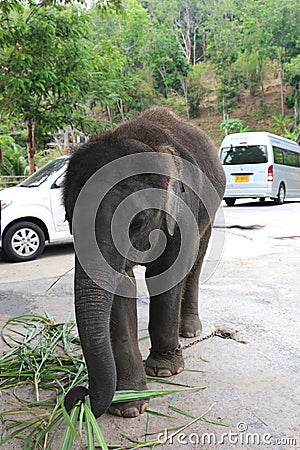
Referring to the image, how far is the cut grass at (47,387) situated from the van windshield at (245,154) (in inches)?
559

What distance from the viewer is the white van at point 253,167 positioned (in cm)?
1734

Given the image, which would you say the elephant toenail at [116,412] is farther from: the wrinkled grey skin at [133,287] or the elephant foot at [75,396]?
the elephant foot at [75,396]

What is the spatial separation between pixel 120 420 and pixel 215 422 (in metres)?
0.55

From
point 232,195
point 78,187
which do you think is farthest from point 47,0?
point 232,195

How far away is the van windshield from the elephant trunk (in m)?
15.9

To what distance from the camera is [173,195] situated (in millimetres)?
2930

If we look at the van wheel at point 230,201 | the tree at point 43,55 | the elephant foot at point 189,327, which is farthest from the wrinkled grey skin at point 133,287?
the van wheel at point 230,201

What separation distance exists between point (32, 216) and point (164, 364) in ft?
17.4

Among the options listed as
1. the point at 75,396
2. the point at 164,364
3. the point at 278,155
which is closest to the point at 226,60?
the point at 278,155

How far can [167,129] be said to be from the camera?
136 inches

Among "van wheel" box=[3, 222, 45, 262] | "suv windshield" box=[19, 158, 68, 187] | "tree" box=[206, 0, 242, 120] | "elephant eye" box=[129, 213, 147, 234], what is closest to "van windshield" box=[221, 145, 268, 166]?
"suv windshield" box=[19, 158, 68, 187]

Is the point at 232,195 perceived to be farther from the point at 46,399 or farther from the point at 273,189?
the point at 46,399

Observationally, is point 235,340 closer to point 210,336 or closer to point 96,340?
point 210,336

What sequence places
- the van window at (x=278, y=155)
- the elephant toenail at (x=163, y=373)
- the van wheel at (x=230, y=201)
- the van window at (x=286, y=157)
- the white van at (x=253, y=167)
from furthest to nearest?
the van wheel at (x=230, y=201)
the van window at (x=286, y=157)
the van window at (x=278, y=155)
the white van at (x=253, y=167)
the elephant toenail at (x=163, y=373)
